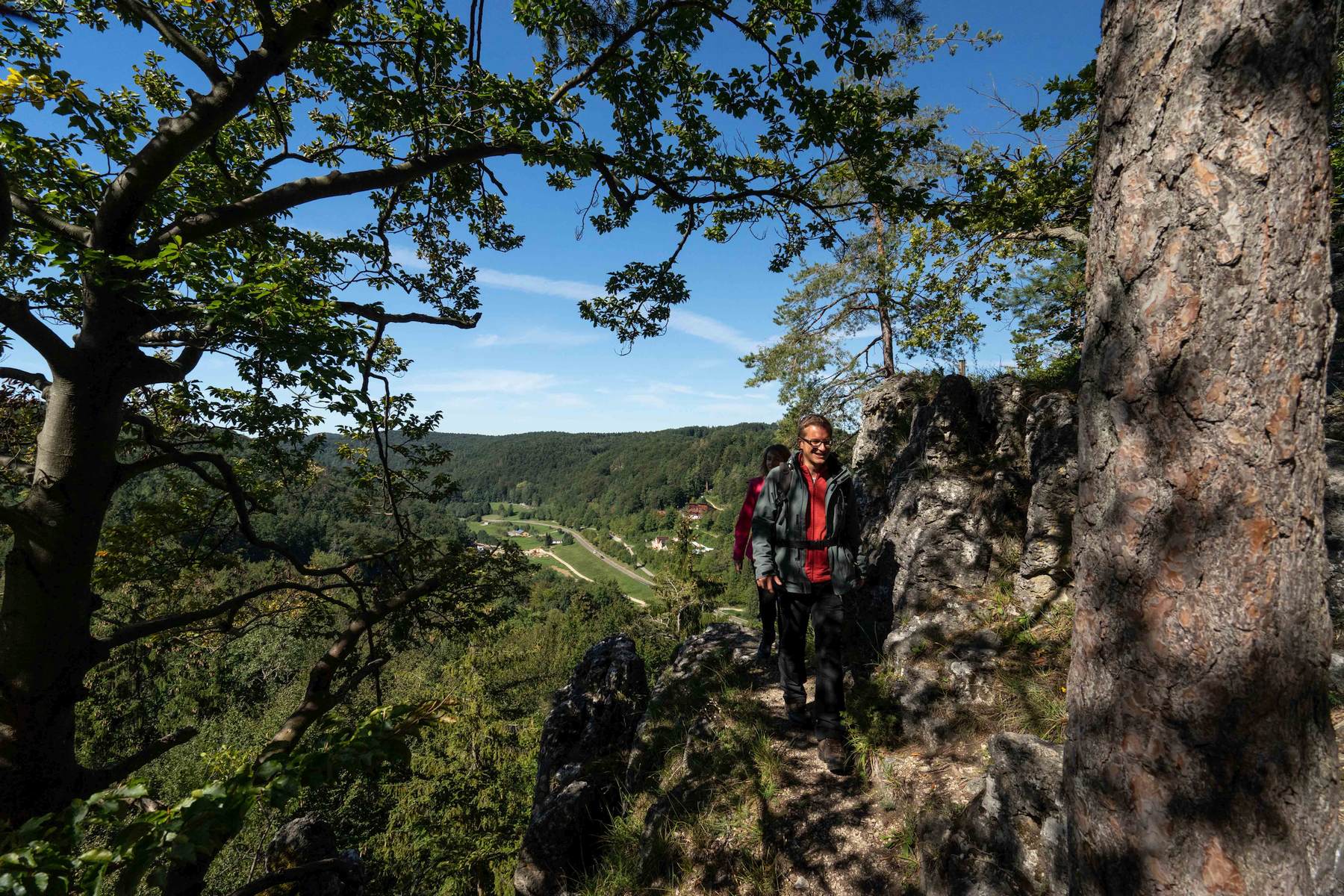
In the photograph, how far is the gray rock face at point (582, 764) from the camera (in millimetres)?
5039

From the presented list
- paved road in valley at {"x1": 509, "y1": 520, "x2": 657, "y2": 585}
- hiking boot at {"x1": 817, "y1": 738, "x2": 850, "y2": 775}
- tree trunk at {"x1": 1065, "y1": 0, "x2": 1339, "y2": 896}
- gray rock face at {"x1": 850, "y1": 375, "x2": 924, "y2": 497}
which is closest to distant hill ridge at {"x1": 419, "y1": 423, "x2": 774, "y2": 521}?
paved road in valley at {"x1": 509, "y1": 520, "x2": 657, "y2": 585}

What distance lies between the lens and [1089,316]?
1.72 metres

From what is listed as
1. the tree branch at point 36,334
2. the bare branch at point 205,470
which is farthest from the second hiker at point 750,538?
the tree branch at point 36,334

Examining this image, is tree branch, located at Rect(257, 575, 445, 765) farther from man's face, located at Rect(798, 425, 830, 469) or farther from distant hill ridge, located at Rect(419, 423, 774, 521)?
distant hill ridge, located at Rect(419, 423, 774, 521)

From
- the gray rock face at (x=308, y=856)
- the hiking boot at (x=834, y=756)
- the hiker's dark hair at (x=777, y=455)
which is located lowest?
the gray rock face at (x=308, y=856)

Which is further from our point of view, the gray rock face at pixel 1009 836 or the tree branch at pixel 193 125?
the tree branch at pixel 193 125

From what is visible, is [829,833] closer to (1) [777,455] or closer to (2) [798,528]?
(2) [798,528]

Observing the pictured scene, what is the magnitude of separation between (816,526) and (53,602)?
5.29 m

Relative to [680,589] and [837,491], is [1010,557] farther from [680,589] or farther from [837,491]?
[680,589]

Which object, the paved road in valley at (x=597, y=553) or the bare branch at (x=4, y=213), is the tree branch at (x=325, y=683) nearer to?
Result: the bare branch at (x=4, y=213)

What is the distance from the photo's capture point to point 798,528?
3.75m

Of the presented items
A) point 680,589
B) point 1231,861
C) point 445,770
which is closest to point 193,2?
point 1231,861

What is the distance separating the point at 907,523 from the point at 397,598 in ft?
19.2

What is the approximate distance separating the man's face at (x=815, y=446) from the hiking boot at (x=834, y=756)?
2.09 meters
